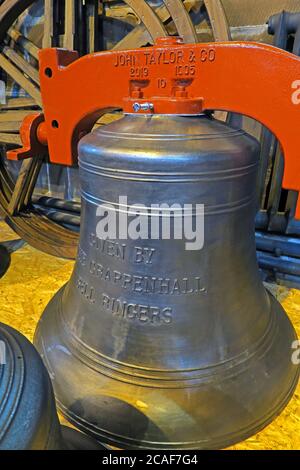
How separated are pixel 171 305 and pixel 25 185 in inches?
53.6

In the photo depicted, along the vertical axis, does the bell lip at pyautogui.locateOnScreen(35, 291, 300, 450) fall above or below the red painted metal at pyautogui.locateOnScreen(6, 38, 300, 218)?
below

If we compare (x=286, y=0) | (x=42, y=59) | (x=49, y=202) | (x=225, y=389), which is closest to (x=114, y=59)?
(x=42, y=59)

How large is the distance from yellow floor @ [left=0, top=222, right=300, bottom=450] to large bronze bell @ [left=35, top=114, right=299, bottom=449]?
34mm

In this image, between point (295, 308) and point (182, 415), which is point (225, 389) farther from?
point (295, 308)

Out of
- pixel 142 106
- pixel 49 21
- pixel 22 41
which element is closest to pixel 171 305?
pixel 142 106

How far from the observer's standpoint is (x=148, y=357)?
80 cm

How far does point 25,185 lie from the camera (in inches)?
74.6

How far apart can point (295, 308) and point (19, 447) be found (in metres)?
1.08

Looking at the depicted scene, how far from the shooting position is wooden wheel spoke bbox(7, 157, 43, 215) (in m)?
1.85

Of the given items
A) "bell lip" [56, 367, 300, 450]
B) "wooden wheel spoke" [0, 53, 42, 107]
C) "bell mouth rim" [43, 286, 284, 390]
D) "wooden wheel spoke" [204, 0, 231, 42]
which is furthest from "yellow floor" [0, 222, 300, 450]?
"wooden wheel spoke" [204, 0, 231, 42]

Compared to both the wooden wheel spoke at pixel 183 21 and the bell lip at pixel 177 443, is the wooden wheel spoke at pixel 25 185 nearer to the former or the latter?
the wooden wheel spoke at pixel 183 21

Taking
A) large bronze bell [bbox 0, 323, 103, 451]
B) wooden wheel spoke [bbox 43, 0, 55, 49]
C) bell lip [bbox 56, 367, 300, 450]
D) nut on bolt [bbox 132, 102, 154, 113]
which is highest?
wooden wheel spoke [bbox 43, 0, 55, 49]

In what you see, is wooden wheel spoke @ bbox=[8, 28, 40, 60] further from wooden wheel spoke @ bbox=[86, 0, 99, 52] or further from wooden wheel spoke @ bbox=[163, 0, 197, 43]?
wooden wheel spoke @ bbox=[163, 0, 197, 43]

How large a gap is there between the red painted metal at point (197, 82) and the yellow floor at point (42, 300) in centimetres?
50
